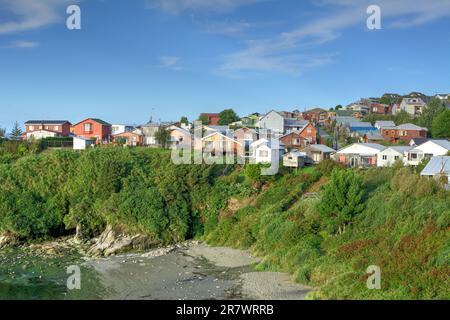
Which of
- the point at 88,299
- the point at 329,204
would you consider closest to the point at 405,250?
the point at 329,204

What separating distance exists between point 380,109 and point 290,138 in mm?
32229

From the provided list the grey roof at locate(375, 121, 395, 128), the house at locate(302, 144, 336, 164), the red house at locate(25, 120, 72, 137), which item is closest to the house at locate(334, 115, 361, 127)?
the grey roof at locate(375, 121, 395, 128)

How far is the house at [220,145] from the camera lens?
3741cm

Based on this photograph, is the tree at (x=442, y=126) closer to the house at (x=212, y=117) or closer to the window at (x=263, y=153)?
the window at (x=263, y=153)

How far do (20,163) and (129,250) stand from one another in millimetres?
11448

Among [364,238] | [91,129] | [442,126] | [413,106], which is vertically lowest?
[364,238]

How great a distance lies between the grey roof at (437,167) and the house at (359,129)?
20.9 meters

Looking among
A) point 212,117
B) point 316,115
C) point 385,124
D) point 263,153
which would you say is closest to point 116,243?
point 263,153

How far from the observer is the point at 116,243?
2478 centimetres

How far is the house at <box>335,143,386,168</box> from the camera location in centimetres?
3412

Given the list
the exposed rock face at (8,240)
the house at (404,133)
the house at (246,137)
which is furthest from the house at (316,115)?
the exposed rock face at (8,240)

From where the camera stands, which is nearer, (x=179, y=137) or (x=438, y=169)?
(x=438, y=169)

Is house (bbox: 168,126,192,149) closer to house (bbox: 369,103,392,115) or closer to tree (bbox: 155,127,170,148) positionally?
tree (bbox: 155,127,170,148)

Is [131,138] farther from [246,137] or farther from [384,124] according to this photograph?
[384,124]
